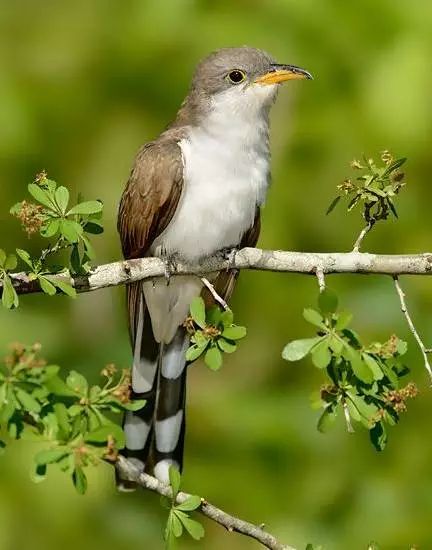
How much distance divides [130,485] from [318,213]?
1939mm

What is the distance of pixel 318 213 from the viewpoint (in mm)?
7348

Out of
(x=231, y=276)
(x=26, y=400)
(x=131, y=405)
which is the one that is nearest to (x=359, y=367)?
(x=131, y=405)

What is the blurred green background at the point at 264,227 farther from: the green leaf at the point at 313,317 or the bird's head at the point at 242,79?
the green leaf at the point at 313,317

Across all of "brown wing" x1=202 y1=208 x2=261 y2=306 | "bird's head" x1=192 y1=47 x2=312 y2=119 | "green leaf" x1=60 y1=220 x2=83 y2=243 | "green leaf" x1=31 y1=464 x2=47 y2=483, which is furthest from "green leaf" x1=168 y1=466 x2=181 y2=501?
"bird's head" x1=192 y1=47 x2=312 y2=119

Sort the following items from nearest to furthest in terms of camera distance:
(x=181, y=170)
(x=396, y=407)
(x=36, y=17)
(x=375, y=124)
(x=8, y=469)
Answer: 1. (x=396, y=407)
2. (x=181, y=170)
3. (x=8, y=469)
4. (x=375, y=124)
5. (x=36, y=17)

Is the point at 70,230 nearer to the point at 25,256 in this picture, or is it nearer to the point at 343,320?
the point at 25,256

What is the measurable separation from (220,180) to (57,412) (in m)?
2.09

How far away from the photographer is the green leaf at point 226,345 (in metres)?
4.50

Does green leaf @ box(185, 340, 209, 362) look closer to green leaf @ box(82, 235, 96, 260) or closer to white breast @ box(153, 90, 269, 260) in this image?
green leaf @ box(82, 235, 96, 260)

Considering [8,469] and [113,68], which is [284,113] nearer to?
[113,68]

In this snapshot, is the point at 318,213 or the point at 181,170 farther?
the point at 318,213

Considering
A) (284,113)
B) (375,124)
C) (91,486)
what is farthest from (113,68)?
(91,486)

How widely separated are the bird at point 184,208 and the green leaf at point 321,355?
178cm

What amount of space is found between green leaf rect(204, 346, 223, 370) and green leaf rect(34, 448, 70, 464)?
2.07ft
